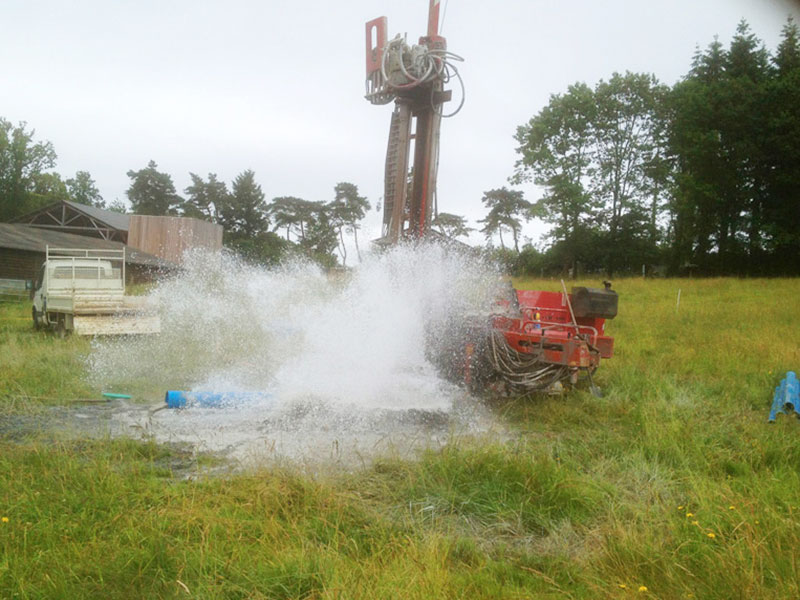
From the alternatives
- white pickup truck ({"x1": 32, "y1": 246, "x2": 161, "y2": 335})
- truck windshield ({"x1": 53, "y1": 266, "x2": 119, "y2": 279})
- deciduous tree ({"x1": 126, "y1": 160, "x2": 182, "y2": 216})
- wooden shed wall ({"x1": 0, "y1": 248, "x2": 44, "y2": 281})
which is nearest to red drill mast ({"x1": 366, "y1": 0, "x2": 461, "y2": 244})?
white pickup truck ({"x1": 32, "y1": 246, "x2": 161, "y2": 335})

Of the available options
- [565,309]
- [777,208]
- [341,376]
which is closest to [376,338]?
[341,376]

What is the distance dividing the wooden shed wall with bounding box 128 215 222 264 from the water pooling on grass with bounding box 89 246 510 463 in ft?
86.5

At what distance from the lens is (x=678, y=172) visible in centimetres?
3212

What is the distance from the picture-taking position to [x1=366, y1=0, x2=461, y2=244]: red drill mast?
7.13m

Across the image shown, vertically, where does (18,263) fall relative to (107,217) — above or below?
below

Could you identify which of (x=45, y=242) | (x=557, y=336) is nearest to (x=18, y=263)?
(x=45, y=242)

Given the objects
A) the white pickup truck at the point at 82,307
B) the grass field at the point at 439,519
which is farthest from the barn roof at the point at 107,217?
the grass field at the point at 439,519

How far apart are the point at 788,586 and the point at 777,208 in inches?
1145

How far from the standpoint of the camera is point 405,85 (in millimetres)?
7160

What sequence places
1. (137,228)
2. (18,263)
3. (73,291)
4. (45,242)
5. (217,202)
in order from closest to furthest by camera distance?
(73,291) < (18,263) < (45,242) < (137,228) < (217,202)

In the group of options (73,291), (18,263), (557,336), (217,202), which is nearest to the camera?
(557,336)

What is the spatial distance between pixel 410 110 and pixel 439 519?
5.30 meters

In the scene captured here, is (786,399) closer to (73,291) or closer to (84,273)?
(73,291)

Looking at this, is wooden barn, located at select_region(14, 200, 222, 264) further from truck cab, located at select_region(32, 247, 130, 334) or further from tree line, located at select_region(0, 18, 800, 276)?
truck cab, located at select_region(32, 247, 130, 334)
